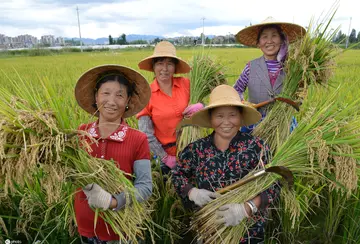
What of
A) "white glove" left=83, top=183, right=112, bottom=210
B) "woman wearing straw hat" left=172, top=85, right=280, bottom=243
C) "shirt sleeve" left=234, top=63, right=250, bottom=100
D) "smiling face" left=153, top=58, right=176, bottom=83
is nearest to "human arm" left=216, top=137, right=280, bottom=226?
"woman wearing straw hat" left=172, top=85, right=280, bottom=243

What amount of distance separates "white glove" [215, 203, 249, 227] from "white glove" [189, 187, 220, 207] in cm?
10

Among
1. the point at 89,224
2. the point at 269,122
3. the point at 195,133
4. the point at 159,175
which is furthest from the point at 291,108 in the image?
the point at 89,224

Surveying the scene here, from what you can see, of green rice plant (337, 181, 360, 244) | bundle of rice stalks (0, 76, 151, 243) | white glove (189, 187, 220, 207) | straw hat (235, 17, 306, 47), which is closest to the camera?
bundle of rice stalks (0, 76, 151, 243)

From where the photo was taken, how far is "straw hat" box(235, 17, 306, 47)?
6.84 ft

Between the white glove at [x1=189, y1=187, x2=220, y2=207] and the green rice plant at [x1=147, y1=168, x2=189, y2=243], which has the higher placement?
the white glove at [x1=189, y1=187, x2=220, y2=207]

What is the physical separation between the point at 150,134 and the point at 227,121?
0.79m

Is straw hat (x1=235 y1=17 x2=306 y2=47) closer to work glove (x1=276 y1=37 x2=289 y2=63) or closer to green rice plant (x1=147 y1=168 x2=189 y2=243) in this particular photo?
work glove (x1=276 y1=37 x2=289 y2=63)

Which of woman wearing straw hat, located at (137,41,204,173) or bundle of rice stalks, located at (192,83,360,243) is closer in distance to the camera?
bundle of rice stalks, located at (192,83,360,243)

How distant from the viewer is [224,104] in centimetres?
154

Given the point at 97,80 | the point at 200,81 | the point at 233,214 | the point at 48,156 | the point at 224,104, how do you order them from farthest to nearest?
1. the point at 200,81
2. the point at 97,80
3. the point at 224,104
4. the point at 233,214
5. the point at 48,156

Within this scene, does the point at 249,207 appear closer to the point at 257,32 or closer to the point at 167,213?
the point at 167,213

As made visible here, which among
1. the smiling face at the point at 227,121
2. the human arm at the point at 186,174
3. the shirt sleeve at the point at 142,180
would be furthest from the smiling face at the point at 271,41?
the shirt sleeve at the point at 142,180

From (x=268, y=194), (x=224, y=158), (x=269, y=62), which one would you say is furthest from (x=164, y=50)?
(x=268, y=194)

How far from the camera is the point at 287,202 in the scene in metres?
1.56
